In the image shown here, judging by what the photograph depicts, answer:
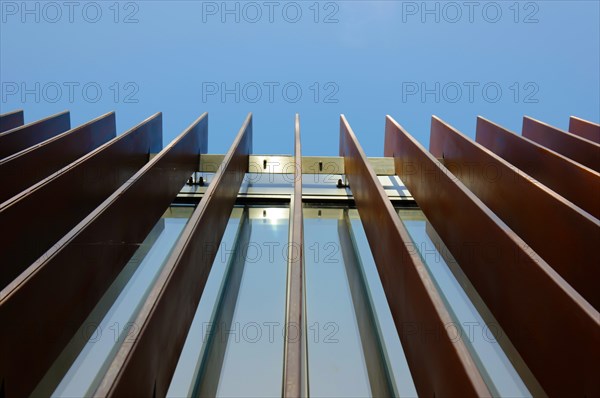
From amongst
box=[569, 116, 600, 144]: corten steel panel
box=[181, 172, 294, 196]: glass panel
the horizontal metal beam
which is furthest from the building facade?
box=[569, 116, 600, 144]: corten steel panel

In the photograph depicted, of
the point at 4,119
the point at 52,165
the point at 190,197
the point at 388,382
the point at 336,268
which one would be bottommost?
the point at 388,382

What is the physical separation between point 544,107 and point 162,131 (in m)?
5.92

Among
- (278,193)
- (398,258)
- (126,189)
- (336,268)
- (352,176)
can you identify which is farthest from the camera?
(278,193)

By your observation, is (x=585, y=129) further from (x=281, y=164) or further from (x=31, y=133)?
(x=31, y=133)

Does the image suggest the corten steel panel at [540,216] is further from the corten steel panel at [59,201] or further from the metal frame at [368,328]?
the corten steel panel at [59,201]

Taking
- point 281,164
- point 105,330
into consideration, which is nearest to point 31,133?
point 281,164

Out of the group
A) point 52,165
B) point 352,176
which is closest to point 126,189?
point 52,165

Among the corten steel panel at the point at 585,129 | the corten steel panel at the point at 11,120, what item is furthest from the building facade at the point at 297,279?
the corten steel panel at the point at 585,129

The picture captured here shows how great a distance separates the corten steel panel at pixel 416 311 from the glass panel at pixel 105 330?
90cm

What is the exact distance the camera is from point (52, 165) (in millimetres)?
3639

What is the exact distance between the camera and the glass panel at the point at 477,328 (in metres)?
2.34

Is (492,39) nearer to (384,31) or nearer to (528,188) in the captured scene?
(384,31)

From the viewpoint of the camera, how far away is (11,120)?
189 inches

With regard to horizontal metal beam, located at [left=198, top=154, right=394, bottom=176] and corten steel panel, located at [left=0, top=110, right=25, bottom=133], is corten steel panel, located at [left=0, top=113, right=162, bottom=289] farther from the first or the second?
corten steel panel, located at [left=0, top=110, right=25, bottom=133]
